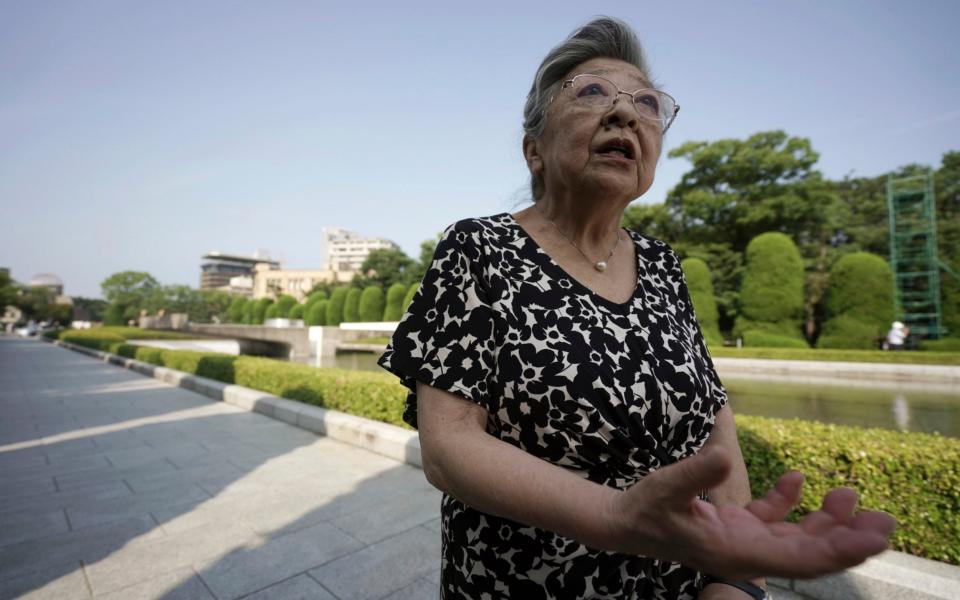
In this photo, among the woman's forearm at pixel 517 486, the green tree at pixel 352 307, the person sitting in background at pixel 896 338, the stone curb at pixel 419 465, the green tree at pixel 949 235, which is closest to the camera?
the woman's forearm at pixel 517 486

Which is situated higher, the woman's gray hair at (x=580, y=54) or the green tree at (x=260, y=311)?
the woman's gray hair at (x=580, y=54)

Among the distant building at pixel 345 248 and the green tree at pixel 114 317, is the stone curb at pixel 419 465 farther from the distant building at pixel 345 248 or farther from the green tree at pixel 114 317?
the distant building at pixel 345 248

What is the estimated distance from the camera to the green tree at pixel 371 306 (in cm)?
4306

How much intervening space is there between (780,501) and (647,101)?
3.50 ft

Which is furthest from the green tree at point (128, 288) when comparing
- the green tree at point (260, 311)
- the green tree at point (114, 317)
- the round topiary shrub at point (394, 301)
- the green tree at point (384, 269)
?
the round topiary shrub at point (394, 301)

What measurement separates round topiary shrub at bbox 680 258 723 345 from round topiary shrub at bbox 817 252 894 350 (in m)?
4.14

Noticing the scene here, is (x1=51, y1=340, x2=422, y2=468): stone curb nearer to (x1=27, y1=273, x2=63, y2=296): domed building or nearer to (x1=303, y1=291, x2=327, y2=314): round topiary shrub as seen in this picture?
(x1=303, y1=291, x2=327, y2=314): round topiary shrub

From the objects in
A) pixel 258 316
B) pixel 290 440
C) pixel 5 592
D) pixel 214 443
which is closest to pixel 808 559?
pixel 5 592

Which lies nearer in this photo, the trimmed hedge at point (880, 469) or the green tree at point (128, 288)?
the trimmed hedge at point (880, 469)

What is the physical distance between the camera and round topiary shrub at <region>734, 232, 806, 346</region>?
21.0m

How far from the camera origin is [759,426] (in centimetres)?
351

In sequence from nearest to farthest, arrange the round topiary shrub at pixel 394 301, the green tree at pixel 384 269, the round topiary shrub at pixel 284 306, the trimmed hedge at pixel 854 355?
→ 1. the trimmed hedge at pixel 854 355
2. the round topiary shrub at pixel 394 301
3. the green tree at pixel 384 269
4. the round topiary shrub at pixel 284 306

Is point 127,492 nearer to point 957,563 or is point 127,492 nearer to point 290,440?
point 290,440

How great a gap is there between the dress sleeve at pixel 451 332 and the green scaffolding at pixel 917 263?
968 inches
